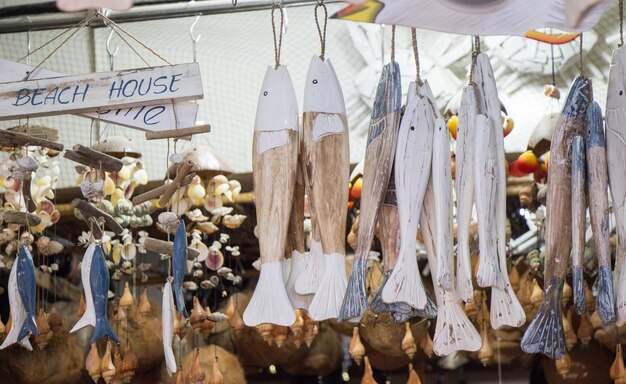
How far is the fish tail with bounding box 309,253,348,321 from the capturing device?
7.83ft

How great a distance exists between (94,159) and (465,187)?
968 mm

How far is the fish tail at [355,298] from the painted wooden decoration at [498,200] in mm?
271

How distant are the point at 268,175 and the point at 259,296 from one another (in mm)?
266

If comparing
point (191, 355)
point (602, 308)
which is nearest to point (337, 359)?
point (191, 355)

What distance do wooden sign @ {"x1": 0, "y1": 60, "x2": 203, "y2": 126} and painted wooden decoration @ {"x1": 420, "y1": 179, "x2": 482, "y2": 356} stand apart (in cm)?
63

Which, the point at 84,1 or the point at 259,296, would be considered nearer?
the point at 84,1

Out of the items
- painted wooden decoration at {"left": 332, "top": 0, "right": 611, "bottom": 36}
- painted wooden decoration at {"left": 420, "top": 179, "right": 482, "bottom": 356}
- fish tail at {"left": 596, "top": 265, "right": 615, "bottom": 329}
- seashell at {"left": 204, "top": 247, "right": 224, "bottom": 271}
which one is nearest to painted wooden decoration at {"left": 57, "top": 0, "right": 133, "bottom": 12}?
painted wooden decoration at {"left": 332, "top": 0, "right": 611, "bottom": 36}

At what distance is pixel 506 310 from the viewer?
234cm

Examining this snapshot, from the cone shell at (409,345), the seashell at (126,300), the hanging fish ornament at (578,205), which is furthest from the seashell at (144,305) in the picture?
the hanging fish ornament at (578,205)

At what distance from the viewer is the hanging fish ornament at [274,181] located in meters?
2.45

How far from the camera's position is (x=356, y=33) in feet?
14.5

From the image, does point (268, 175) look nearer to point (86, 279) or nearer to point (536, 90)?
point (86, 279)

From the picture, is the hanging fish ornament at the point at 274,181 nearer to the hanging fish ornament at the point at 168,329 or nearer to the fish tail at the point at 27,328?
the hanging fish ornament at the point at 168,329

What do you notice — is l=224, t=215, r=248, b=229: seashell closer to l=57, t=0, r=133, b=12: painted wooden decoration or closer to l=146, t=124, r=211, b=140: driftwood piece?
l=146, t=124, r=211, b=140: driftwood piece
